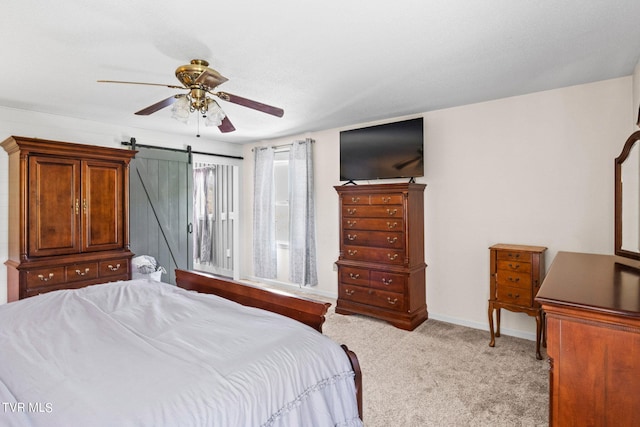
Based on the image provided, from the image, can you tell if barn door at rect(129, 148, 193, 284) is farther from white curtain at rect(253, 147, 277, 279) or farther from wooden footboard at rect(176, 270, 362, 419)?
wooden footboard at rect(176, 270, 362, 419)

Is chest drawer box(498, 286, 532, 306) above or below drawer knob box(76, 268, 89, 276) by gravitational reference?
below

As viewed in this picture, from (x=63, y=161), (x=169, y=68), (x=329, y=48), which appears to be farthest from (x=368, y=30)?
(x=63, y=161)

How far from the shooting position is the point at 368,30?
204 cm

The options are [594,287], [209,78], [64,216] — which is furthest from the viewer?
[64,216]

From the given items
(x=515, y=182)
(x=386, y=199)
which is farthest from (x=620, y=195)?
(x=386, y=199)

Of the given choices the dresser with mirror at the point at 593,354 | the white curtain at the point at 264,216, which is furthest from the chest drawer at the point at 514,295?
the white curtain at the point at 264,216

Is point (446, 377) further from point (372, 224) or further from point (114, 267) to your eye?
point (114, 267)

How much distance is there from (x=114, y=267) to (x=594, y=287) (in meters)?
4.26

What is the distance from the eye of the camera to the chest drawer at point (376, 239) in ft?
12.2

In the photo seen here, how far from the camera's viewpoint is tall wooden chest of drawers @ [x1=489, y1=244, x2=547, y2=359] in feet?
9.66

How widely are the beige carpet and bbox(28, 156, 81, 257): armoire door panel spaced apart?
117 inches

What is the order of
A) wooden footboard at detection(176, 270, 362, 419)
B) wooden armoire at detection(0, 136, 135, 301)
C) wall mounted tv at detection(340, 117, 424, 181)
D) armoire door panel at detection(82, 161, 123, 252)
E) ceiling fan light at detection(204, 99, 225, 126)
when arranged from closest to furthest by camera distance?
wooden footboard at detection(176, 270, 362, 419)
ceiling fan light at detection(204, 99, 225, 126)
wooden armoire at detection(0, 136, 135, 301)
armoire door panel at detection(82, 161, 123, 252)
wall mounted tv at detection(340, 117, 424, 181)

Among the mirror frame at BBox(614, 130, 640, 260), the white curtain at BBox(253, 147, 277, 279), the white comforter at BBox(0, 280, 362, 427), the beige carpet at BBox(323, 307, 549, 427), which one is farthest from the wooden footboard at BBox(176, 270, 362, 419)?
the white curtain at BBox(253, 147, 277, 279)

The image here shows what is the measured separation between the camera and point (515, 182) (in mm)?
3389
